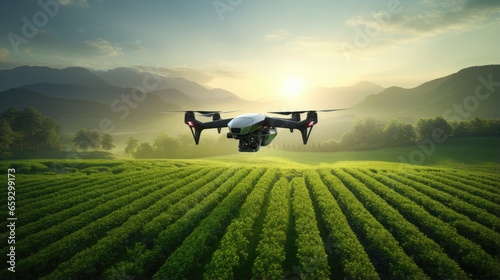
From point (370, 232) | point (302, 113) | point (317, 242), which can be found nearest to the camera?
point (302, 113)

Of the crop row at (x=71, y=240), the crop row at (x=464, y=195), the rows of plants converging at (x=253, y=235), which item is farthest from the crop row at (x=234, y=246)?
the crop row at (x=464, y=195)

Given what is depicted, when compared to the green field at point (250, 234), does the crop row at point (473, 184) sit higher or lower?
higher

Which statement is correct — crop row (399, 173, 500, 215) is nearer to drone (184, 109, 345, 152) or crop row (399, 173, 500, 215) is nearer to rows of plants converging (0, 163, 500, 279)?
rows of plants converging (0, 163, 500, 279)

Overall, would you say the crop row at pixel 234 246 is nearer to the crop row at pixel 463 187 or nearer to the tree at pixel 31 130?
the crop row at pixel 463 187

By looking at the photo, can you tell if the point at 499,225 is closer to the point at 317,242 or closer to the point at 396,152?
the point at 317,242

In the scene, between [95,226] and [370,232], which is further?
[95,226]

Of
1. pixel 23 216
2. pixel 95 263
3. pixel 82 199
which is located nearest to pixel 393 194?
pixel 95 263
